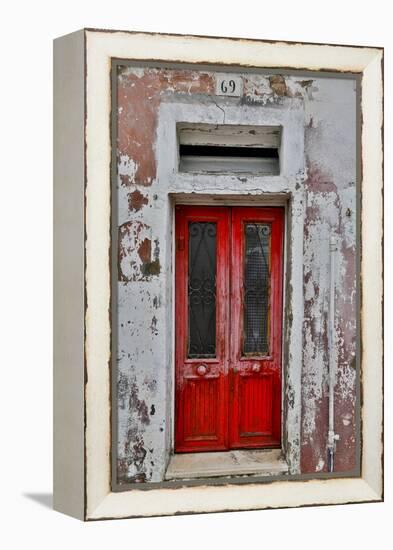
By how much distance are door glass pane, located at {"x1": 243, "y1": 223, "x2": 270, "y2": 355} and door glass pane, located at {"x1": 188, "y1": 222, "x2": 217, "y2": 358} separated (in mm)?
278

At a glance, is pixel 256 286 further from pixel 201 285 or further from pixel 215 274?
pixel 201 285

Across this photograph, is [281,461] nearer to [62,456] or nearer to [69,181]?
[62,456]

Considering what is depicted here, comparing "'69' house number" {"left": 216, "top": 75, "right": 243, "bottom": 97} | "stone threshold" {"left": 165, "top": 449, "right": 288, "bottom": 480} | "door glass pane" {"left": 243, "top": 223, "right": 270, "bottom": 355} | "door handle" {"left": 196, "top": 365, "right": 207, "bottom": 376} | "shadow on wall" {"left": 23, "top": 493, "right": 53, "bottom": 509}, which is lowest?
"shadow on wall" {"left": 23, "top": 493, "right": 53, "bottom": 509}

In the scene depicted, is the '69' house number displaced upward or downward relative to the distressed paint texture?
upward

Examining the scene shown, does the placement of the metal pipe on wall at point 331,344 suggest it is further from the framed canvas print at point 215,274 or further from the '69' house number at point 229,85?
the '69' house number at point 229,85

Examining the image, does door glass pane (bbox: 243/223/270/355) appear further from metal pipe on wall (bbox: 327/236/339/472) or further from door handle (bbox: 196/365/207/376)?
metal pipe on wall (bbox: 327/236/339/472)

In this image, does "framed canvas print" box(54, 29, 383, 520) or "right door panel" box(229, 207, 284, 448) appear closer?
"framed canvas print" box(54, 29, 383, 520)

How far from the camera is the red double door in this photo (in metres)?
4.49

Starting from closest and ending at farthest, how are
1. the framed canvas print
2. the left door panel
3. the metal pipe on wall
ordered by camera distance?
the framed canvas print → the metal pipe on wall → the left door panel

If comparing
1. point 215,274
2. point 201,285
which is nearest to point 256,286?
point 215,274

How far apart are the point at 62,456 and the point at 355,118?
3.49 m

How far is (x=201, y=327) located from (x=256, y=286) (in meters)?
0.57

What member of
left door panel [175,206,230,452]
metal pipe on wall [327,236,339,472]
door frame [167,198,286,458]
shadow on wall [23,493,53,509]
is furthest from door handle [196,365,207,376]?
shadow on wall [23,493,53,509]

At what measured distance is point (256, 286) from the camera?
454cm
